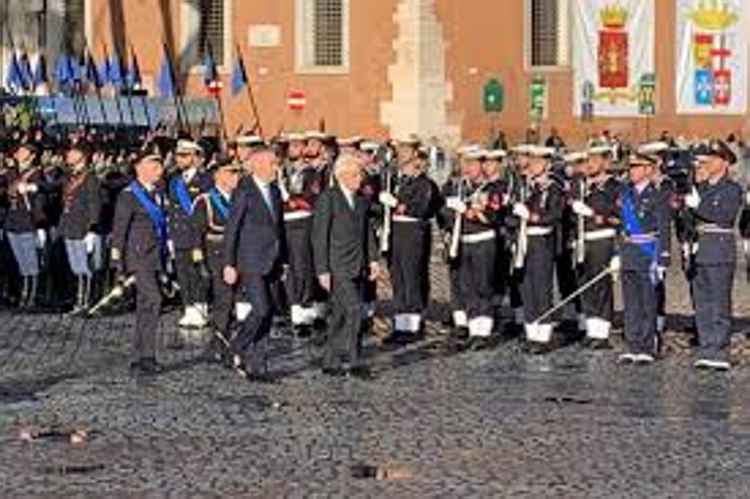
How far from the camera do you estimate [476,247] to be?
20422mm

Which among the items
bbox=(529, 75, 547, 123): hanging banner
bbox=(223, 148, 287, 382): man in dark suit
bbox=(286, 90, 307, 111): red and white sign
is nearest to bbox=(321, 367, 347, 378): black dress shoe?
bbox=(223, 148, 287, 382): man in dark suit

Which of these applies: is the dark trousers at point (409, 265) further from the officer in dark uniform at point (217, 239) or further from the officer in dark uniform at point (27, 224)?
the officer in dark uniform at point (27, 224)

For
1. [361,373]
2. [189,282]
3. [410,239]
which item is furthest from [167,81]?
[361,373]

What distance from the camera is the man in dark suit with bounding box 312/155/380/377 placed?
57.8 feet

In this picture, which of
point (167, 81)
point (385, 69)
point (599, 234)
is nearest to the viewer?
point (599, 234)

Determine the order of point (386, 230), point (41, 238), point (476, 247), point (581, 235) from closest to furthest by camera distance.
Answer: point (581, 235)
point (476, 247)
point (386, 230)
point (41, 238)

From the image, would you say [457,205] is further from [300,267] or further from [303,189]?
[300,267]

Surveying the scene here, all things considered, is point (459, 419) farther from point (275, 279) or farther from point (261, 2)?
point (261, 2)

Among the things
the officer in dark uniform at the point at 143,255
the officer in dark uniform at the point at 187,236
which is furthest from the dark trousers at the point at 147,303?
the officer in dark uniform at the point at 187,236

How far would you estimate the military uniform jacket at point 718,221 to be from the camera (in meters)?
18.6

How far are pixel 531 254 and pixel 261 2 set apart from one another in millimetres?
37322

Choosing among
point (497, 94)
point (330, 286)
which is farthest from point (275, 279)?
point (497, 94)

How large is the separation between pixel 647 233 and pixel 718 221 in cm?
68

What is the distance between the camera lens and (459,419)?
15.0 meters
